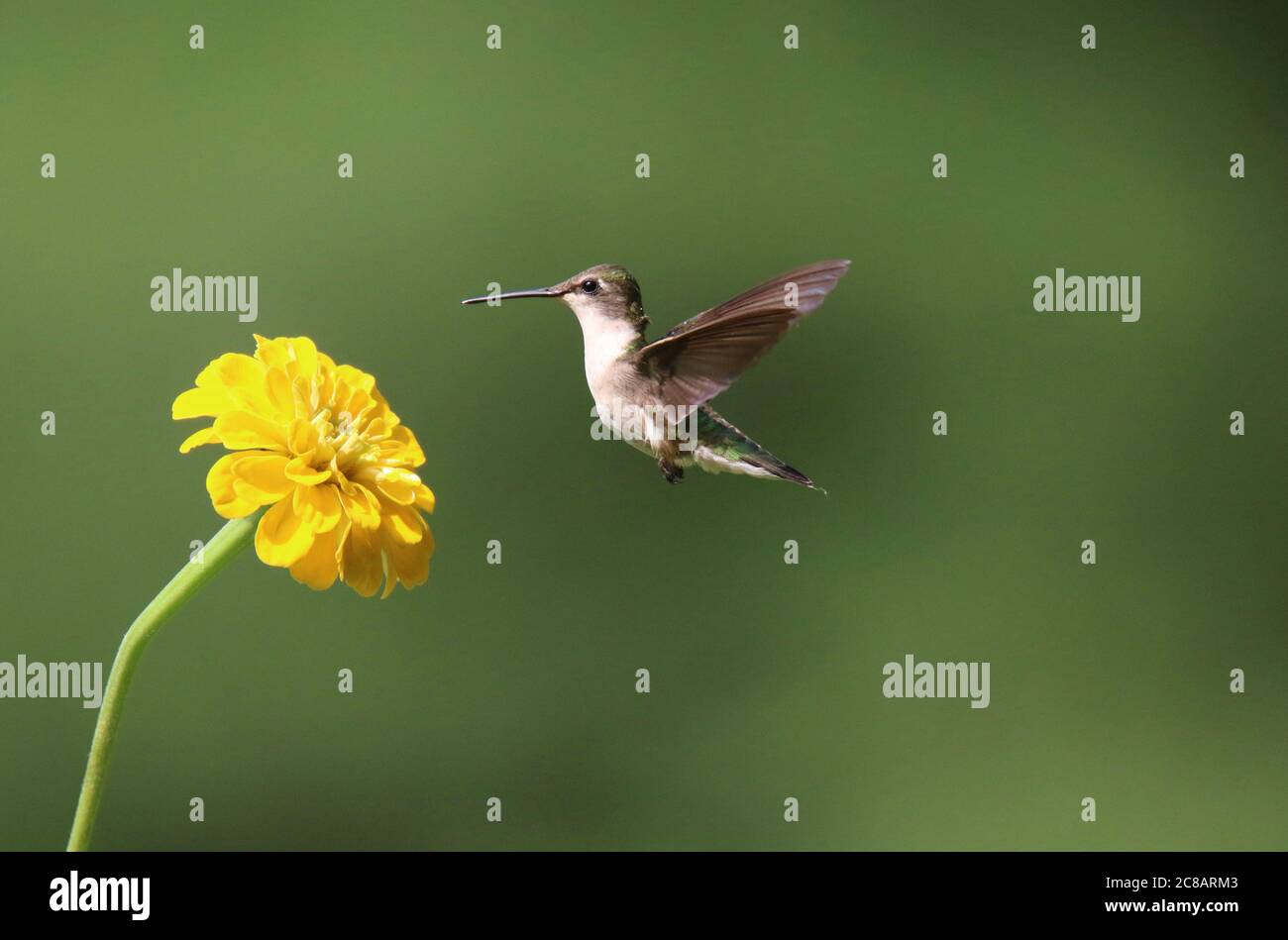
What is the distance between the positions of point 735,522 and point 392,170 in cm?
129

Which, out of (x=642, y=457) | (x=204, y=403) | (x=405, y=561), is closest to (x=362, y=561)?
(x=405, y=561)

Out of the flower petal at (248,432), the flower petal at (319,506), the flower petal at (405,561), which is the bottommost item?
the flower petal at (405,561)

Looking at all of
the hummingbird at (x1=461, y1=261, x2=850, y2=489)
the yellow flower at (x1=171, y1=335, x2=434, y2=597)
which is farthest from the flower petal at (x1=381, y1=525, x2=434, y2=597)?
the hummingbird at (x1=461, y1=261, x2=850, y2=489)

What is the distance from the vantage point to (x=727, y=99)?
3982 mm

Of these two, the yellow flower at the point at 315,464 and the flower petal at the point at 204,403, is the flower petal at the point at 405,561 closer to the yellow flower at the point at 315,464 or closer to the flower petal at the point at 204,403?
the yellow flower at the point at 315,464

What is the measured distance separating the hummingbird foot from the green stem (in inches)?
20.1

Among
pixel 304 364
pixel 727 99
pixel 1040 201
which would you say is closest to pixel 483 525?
pixel 727 99

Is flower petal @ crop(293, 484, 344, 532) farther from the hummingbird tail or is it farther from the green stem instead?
the hummingbird tail

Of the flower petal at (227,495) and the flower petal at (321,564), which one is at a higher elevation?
the flower petal at (227,495)

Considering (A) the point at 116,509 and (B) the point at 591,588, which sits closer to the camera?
(A) the point at 116,509

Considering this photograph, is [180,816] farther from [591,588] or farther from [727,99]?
[727,99]

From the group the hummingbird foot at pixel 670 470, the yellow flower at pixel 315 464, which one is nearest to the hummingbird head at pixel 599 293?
the hummingbird foot at pixel 670 470

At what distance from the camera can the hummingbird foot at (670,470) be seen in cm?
135

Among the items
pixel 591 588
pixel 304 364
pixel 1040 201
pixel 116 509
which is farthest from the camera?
pixel 1040 201
